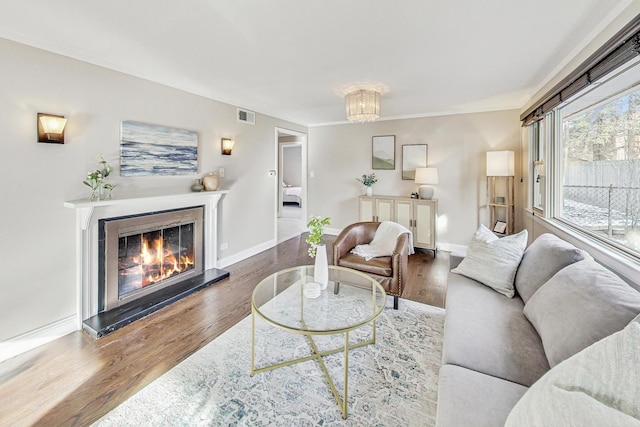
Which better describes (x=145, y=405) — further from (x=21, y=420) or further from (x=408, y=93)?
(x=408, y=93)

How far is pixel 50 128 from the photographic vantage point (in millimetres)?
2166

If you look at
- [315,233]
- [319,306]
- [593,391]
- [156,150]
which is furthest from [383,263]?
[156,150]

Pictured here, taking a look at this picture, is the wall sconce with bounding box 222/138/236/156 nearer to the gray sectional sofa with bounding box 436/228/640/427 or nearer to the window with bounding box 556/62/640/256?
the gray sectional sofa with bounding box 436/228/640/427

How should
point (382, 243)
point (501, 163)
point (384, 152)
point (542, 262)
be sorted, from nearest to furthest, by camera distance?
point (542, 262) < point (382, 243) < point (501, 163) < point (384, 152)

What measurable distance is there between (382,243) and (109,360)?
263cm

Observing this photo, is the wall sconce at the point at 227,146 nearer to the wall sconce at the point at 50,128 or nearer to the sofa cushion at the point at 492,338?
the wall sconce at the point at 50,128

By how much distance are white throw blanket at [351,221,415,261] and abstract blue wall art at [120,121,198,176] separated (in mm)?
2248

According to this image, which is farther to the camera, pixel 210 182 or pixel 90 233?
pixel 210 182

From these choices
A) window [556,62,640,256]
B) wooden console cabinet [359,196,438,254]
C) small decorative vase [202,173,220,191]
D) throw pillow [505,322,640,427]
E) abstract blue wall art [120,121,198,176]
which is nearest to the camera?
throw pillow [505,322,640,427]

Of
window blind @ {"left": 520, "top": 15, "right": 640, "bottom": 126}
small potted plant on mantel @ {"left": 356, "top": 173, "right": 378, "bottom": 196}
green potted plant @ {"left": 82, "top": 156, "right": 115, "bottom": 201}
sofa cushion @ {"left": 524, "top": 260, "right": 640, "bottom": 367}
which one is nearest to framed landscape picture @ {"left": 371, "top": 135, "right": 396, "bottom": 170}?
small potted plant on mantel @ {"left": 356, "top": 173, "right": 378, "bottom": 196}

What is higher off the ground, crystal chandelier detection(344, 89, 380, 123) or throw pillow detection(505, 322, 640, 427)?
crystal chandelier detection(344, 89, 380, 123)

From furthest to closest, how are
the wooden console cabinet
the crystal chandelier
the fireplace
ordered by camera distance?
the wooden console cabinet < the crystal chandelier < the fireplace

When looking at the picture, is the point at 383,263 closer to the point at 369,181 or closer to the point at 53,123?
the point at 369,181

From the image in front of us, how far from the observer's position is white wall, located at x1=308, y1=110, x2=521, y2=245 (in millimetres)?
4363
